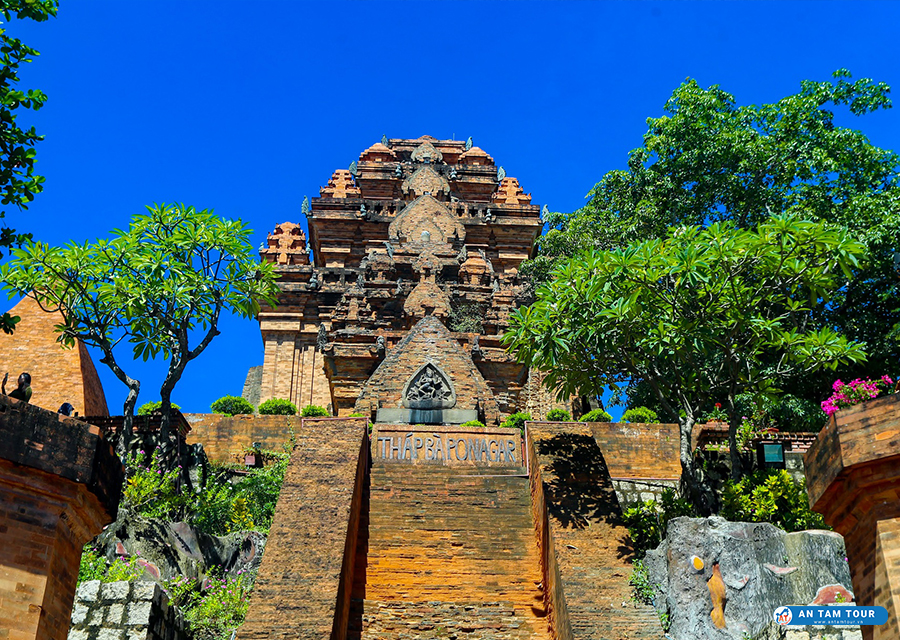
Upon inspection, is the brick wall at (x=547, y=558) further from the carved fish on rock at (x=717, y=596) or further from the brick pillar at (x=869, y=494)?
the brick pillar at (x=869, y=494)

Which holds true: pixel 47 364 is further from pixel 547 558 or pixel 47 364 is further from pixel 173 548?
pixel 547 558

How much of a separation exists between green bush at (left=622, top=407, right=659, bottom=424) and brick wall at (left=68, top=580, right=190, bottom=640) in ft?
50.3

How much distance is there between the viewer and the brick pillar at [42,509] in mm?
7734

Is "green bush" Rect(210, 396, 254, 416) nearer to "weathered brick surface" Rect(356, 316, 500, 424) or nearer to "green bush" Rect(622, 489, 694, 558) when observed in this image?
"weathered brick surface" Rect(356, 316, 500, 424)

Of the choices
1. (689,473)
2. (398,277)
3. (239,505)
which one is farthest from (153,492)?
(398,277)

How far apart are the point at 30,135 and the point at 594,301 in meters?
8.96

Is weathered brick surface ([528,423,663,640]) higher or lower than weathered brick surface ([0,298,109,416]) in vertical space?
lower

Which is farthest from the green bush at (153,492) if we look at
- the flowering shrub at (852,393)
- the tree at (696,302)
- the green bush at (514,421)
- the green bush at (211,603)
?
the flowering shrub at (852,393)

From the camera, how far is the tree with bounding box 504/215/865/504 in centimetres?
1549

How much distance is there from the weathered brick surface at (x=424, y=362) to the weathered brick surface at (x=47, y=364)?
911cm

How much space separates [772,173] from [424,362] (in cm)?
1069

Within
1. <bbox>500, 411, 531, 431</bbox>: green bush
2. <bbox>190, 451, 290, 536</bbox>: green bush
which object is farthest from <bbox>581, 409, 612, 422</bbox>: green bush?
<bbox>190, 451, 290, 536</bbox>: green bush

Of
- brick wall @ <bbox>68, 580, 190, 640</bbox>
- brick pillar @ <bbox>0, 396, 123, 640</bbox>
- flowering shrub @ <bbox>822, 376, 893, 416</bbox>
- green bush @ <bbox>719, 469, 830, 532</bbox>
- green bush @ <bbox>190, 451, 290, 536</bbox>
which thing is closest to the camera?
brick pillar @ <bbox>0, 396, 123, 640</bbox>

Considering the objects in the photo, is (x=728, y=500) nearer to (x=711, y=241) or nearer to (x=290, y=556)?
(x=711, y=241)
